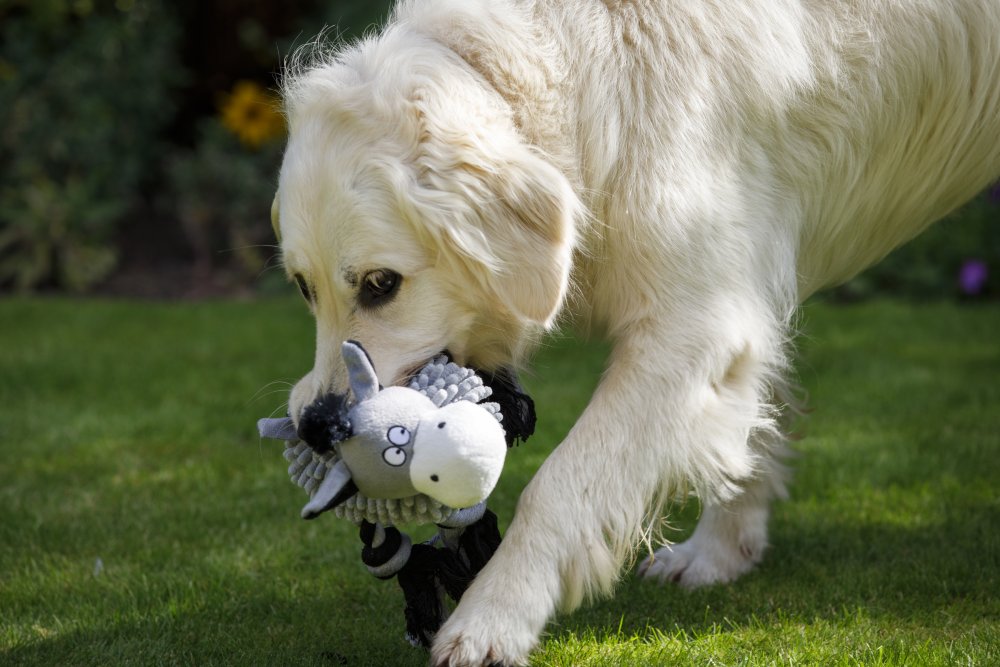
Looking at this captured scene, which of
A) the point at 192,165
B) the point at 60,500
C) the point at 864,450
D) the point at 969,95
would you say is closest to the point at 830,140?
the point at 969,95

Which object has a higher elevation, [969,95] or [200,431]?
[969,95]

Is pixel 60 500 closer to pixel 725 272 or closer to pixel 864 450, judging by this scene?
pixel 725 272

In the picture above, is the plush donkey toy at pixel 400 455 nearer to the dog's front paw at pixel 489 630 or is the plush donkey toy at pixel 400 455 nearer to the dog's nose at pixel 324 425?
the dog's nose at pixel 324 425

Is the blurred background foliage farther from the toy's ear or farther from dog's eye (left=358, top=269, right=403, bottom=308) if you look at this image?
the toy's ear

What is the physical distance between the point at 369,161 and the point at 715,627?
1.35m

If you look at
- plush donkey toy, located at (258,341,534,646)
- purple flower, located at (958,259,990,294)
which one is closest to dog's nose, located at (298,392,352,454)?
plush donkey toy, located at (258,341,534,646)

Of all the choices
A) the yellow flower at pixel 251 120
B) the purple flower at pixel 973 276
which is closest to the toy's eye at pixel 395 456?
the purple flower at pixel 973 276

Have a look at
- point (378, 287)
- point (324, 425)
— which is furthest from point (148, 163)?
point (324, 425)

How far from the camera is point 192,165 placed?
8.50m

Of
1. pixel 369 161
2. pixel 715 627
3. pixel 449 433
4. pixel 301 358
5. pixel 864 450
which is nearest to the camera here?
pixel 449 433

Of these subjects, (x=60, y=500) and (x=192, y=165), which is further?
(x=192, y=165)

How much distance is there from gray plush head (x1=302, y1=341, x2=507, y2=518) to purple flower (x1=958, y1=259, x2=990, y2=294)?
5532 millimetres

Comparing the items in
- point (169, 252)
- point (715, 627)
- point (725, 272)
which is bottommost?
point (169, 252)

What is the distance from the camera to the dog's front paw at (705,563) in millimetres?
3246
